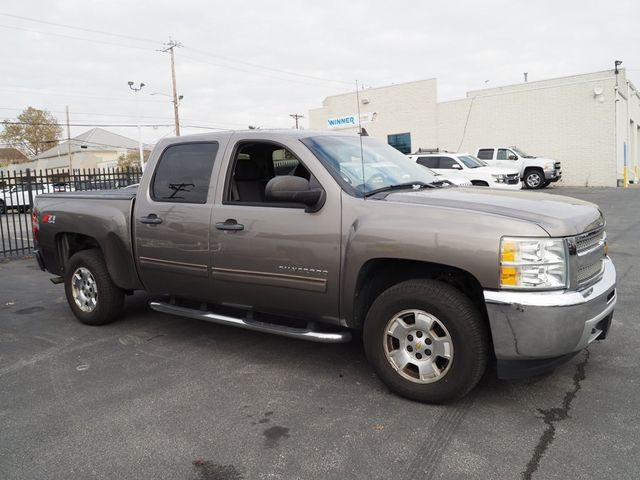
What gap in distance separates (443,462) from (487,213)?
4.91 feet

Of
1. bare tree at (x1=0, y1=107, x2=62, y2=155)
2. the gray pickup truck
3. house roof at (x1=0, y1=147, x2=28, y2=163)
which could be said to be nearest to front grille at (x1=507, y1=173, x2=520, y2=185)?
the gray pickup truck

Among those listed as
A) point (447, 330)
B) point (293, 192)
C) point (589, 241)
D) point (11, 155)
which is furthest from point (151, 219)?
point (11, 155)

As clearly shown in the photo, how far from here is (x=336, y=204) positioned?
13.0 ft

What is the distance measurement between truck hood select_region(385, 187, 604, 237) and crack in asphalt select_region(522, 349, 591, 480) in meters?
1.15

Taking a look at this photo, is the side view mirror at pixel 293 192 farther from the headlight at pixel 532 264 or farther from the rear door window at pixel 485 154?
the rear door window at pixel 485 154

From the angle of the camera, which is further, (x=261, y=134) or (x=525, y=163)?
(x=525, y=163)

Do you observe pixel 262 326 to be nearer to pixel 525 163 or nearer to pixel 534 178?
pixel 525 163

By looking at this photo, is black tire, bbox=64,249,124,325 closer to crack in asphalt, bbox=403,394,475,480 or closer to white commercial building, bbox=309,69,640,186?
crack in asphalt, bbox=403,394,475,480

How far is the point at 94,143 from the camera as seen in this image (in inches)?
3506

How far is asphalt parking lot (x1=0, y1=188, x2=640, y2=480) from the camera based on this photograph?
9.83 ft

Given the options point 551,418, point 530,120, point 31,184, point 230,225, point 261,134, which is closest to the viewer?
point 551,418

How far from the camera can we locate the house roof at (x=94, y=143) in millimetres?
85000

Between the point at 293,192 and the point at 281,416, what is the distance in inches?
60.4

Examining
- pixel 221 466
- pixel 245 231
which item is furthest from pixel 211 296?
pixel 221 466
